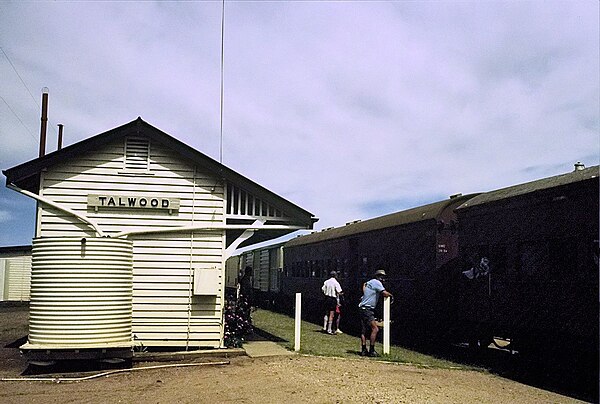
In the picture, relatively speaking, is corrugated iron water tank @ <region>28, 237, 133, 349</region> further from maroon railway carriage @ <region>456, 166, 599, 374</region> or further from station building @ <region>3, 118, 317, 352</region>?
maroon railway carriage @ <region>456, 166, 599, 374</region>

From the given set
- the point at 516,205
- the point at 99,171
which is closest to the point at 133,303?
the point at 99,171

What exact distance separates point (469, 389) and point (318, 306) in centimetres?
1363

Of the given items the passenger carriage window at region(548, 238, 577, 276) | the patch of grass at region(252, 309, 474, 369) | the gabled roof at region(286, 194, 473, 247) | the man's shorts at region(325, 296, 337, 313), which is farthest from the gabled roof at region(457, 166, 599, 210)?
the man's shorts at region(325, 296, 337, 313)

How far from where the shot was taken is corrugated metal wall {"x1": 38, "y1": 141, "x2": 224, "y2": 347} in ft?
39.2

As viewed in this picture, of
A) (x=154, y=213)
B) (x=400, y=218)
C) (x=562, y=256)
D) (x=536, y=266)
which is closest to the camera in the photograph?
(x=562, y=256)

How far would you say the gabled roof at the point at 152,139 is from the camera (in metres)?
11.7

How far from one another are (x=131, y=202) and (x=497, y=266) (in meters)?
7.07

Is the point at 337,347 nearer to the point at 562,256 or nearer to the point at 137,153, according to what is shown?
the point at 562,256

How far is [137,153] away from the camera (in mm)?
12352

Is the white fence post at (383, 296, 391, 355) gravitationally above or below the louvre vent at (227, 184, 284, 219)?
below

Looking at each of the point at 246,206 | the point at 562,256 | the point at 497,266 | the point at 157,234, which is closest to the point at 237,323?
the point at 246,206

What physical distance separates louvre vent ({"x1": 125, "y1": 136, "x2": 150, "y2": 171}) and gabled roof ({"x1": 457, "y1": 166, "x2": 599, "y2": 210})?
21.8 ft

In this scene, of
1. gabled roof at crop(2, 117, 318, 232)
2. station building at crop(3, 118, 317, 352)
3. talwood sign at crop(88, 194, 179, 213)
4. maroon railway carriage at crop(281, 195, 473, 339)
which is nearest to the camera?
gabled roof at crop(2, 117, 318, 232)

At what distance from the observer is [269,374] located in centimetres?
1007
